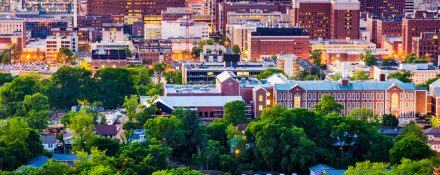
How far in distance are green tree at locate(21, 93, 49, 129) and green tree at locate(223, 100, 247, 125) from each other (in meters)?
7.78

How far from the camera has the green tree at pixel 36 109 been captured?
178 ft

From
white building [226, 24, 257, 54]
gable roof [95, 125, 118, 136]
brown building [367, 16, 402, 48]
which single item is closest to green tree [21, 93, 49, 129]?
gable roof [95, 125, 118, 136]

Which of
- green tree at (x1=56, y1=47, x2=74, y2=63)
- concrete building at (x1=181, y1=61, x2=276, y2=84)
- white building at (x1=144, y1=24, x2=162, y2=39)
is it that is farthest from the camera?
white building at (x1=144, y1=24, x2=162, y2=39)

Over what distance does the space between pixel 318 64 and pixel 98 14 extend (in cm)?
3417

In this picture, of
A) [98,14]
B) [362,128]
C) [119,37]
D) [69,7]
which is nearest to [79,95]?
[362,128]

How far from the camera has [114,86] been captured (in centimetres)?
6341

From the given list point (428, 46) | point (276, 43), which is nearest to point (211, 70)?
point (276, 43)

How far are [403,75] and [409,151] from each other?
68.1 feet

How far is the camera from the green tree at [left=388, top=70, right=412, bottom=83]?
6442 cm

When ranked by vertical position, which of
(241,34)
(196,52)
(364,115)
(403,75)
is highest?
(241,34)

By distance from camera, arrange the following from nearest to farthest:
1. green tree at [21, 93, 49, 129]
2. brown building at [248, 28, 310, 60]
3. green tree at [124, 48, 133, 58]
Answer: green tree at [21, 93, 49, 129] < green tree at [124, 48, 133, 58] < brown building at [248, 28, 310, 60]

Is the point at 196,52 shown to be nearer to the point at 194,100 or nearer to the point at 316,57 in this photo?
the point at 316,57

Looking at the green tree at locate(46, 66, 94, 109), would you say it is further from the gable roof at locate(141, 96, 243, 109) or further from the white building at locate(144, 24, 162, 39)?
the white building at locate(144, 24, 162, 39)

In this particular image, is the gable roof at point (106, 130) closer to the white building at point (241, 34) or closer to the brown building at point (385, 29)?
the white building at point (241, 34)
